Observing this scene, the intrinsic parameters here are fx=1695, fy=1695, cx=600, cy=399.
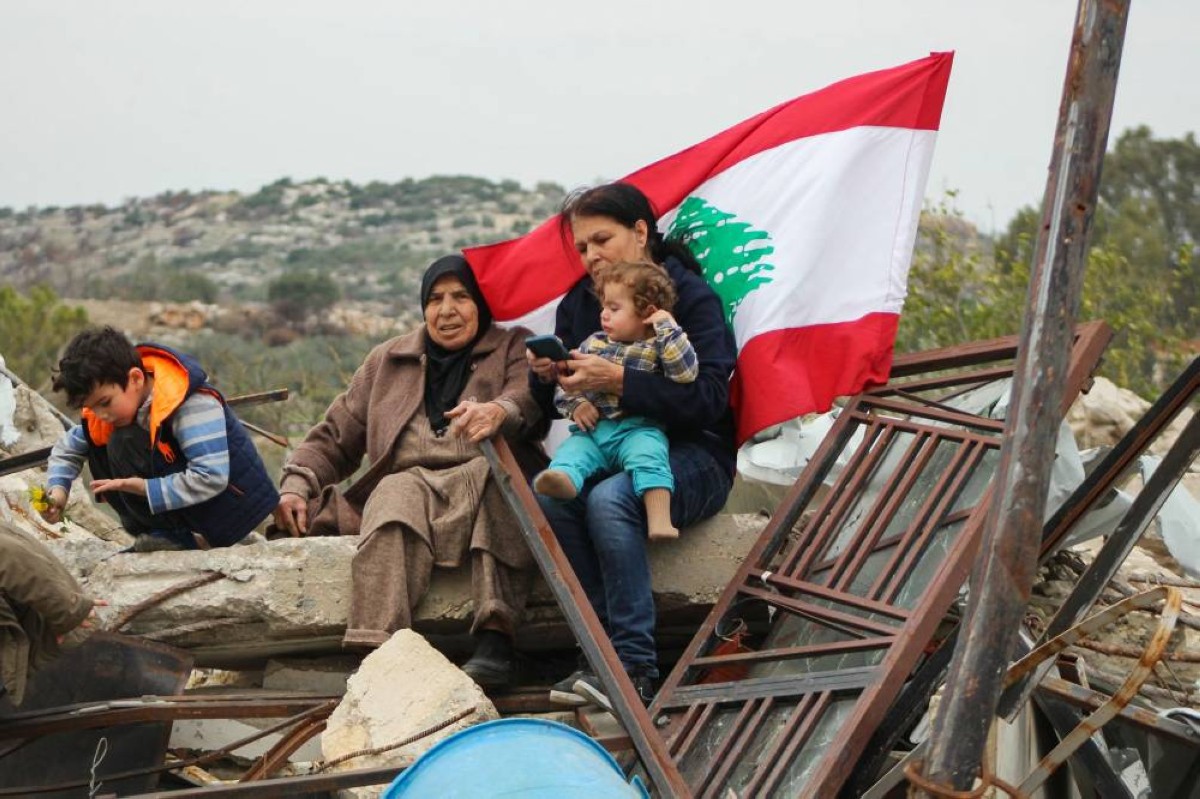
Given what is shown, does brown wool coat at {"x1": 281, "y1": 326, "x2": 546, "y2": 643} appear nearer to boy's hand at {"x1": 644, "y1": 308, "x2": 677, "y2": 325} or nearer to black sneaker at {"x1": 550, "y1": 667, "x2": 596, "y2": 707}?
black sneaker at {"x1": 550, "y1": 667, "x2": 596, "y2": 707}

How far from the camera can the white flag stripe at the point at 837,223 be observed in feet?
22.3

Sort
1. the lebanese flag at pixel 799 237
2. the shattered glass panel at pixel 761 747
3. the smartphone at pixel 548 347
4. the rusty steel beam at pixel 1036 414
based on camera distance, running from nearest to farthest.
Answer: the rusty steel beam at pixel 1036 414 < the shattered glass panel at pixel 761 747 < the smartphone at pixel 548 347 < the lebanese flag at pixel 799 237

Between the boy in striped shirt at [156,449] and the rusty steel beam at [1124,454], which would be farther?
the boy in striped shirt at [156,449]

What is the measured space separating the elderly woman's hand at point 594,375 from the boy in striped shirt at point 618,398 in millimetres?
93

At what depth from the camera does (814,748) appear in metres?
5.62

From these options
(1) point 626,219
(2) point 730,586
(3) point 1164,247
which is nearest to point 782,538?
(2) point 730,586

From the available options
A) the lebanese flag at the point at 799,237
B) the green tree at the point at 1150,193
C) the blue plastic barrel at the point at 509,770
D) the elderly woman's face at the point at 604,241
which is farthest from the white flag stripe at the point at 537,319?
the green tree at the point at 1150,193

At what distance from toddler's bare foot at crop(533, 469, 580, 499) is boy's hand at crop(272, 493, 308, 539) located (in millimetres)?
1405

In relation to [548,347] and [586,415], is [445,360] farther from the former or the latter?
[548,347]

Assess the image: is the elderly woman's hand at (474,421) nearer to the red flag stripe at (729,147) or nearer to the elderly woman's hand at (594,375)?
the elderly woman's hand at (594,375)

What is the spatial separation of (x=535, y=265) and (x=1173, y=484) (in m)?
2.84

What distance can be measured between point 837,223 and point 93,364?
9.80 ft

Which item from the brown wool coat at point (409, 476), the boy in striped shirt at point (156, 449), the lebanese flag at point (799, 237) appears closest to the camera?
the brown wool coat at point (409, 476)

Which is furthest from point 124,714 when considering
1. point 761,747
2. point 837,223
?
point 837,223
